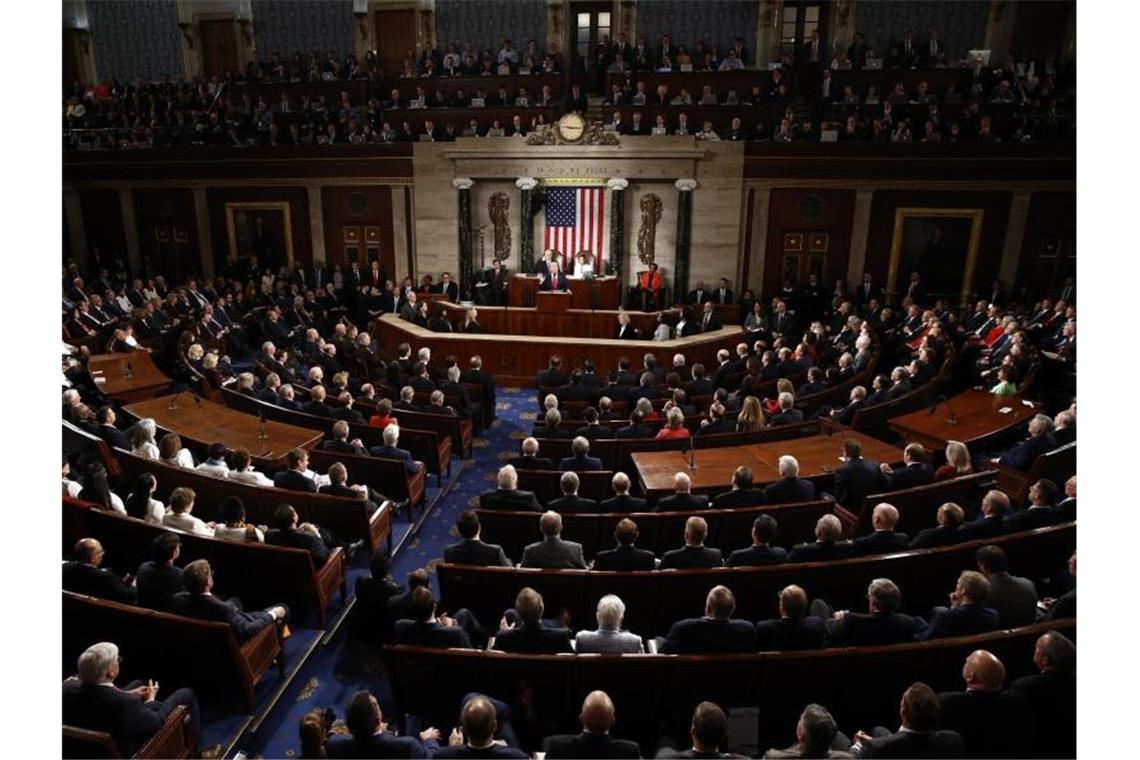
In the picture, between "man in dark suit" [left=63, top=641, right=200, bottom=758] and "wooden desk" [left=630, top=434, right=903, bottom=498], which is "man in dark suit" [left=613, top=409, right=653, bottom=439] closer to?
"wooden desk" [left=630, top=434, right=903, bottom=498]

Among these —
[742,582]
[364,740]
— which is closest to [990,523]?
[742,582]

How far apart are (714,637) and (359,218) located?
14.9 meters

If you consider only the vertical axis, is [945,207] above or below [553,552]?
above

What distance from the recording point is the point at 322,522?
5770 mm

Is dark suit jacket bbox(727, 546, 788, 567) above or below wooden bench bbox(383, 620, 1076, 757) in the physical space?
above

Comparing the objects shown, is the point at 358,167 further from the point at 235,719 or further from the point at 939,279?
the point at 235,719

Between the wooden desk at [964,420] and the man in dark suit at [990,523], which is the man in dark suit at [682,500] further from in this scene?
the wooden desk at [964,420]

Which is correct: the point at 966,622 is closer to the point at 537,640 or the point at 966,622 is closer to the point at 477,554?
the point at 537,640

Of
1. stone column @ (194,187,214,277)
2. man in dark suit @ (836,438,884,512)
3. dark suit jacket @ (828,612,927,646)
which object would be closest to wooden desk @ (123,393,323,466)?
man in dark suit @ (836,438,884,512)

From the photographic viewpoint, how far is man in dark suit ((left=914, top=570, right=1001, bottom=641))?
3684mm

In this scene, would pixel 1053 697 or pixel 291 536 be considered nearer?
pixel 1053 697

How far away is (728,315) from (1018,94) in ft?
24.6

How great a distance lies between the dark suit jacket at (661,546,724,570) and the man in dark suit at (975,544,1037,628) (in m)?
1.46

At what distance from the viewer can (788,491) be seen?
555 centimetres
